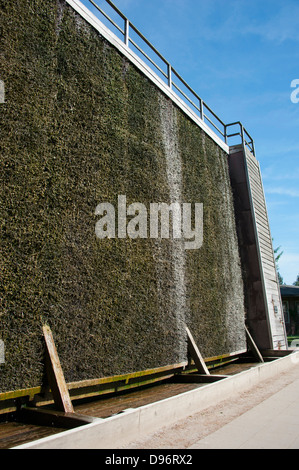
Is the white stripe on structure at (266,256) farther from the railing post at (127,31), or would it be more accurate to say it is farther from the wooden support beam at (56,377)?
the wooden support beam at (56,377)

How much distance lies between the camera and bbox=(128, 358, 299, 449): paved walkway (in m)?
3.21

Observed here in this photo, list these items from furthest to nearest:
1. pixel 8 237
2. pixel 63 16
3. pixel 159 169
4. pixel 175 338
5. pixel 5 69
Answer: pixel 159 169, pixel 175 338, pixel 63 16, pixel 5 69, pixel 8 237

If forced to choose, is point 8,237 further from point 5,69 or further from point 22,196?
point 5,69

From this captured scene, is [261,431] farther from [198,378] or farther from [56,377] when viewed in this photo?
[198,378]

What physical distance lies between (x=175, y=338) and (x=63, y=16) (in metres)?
5.26

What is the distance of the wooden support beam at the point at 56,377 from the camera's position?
354 cm

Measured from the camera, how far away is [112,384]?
4980 mm

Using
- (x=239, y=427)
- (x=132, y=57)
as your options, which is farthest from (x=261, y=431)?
(x=132, y=57)

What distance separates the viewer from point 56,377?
3660 millimetres

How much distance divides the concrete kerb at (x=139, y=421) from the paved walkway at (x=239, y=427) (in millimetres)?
85

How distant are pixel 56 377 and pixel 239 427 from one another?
2.01 metres

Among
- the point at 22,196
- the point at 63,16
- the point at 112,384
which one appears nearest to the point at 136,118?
the point at 63,16

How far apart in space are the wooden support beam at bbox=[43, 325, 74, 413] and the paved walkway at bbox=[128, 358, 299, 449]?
31.2 inches

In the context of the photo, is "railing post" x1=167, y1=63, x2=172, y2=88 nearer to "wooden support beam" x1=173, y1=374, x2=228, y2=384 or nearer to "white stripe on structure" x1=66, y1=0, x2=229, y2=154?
"white stripe on structure" x1=66, y1=0, x2=229, y2=154
